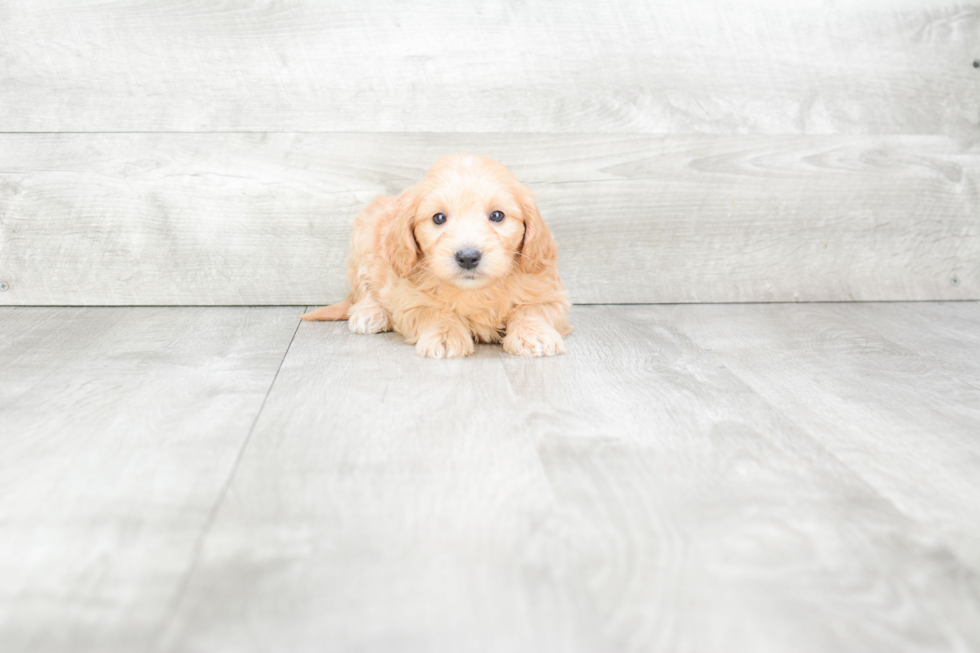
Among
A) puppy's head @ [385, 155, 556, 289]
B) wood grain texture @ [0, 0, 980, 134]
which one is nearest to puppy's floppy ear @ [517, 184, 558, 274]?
puppy's head @ [385, 155, 556, 289]

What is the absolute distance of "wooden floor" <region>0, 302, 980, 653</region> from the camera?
2.66 feet

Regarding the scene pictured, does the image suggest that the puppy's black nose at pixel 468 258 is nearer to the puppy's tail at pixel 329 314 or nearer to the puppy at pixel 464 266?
the puppy at pixel 464 266

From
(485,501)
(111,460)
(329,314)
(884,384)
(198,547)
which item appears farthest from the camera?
(329,314)

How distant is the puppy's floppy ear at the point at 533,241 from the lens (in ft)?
5.91

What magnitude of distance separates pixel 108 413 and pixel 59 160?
1314 millimetres

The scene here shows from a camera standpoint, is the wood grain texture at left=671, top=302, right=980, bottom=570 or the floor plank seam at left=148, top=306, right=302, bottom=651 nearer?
the floor plank seam at left=148, top=306, right=302, bottom=651

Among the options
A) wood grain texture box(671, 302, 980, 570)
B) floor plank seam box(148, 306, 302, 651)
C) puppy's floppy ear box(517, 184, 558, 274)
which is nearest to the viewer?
floor plank seam box(148, 306, 302, 651)

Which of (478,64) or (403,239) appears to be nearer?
(403,239)

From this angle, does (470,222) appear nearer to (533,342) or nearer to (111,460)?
(533,342)

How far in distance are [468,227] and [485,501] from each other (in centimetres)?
81

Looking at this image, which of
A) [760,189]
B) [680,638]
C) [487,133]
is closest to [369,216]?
[487,133]

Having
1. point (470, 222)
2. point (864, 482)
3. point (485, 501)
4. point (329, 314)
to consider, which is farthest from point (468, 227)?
point (864, 482)

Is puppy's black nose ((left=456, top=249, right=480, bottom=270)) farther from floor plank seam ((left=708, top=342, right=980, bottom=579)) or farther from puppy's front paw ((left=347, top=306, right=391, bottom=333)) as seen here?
floor plank seam ((left=708, top=342, right=980, bottom=579))

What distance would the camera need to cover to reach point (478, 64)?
7.77ft
